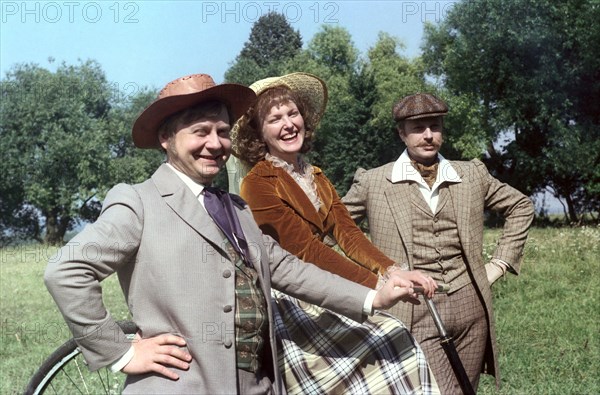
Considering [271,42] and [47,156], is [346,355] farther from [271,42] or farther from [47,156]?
[271,42]

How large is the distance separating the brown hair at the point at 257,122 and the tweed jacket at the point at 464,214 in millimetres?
848

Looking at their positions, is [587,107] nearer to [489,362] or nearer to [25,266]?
[25,266]

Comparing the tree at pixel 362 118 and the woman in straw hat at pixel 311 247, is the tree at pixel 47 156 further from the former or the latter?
the woman in straw hat at pixel 311 247

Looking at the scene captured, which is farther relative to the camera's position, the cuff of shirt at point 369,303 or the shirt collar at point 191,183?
the cuff of shirt at point 369,303

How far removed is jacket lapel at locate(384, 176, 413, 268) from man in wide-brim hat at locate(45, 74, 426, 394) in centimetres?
163

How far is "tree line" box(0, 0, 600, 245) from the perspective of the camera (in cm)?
3438

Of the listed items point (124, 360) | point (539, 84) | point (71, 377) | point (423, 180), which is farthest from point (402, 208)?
point (539, 84)

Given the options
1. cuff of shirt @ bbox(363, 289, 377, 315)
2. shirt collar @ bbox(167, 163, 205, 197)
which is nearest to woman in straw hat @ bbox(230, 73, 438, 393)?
cuff of shirt @ bbox(363, 289, 377, 315)

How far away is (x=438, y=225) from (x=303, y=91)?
1052 mm

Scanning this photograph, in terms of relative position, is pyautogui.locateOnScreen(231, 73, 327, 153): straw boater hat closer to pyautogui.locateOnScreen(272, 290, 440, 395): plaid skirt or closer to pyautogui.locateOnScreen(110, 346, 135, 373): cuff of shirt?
pyautogui.locateOnScreen(272, 290, 440, 395): plaid skirt

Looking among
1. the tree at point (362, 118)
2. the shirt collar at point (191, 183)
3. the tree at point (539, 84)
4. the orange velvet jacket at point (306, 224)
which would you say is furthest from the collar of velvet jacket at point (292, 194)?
the tree at point (362, 118)

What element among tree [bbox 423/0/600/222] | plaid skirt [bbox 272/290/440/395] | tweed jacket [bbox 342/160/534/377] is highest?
tree [bbox 423/0/600/222]

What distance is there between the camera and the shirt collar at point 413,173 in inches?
198

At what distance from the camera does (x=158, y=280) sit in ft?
10.4
